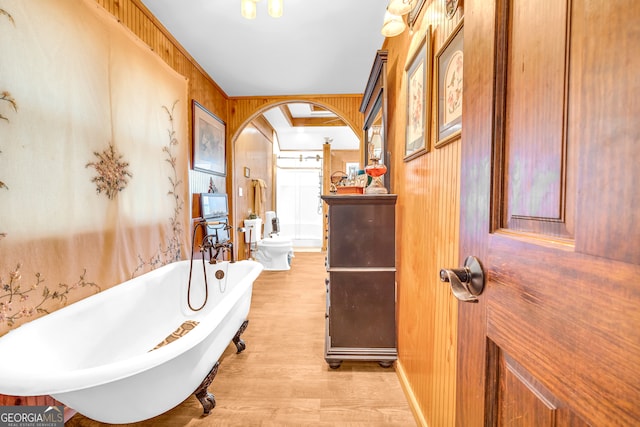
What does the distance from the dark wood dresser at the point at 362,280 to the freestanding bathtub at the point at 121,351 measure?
0.63 metres

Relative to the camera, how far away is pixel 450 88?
1.06 metres

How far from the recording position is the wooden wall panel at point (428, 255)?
1.04 meters

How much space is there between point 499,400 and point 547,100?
1.70 ft

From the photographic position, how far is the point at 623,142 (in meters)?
0.29

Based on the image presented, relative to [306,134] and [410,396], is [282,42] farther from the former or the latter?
[306,134]

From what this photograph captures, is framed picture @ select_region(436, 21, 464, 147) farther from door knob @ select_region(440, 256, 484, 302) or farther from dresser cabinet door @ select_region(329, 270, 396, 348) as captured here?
dresser cabinet door @ select_region(329, 270, 396, 348)

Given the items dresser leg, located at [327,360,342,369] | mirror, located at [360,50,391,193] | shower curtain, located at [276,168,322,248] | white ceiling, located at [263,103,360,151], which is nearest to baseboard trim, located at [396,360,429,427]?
dresser leg, located at [327,360,342,369]

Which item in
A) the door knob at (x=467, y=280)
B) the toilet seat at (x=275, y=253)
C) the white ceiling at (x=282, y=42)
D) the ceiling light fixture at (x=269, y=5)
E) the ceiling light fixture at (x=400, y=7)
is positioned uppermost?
the white ceiling at (x=282, y=42)

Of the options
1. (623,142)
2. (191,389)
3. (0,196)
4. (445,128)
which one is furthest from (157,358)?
(445,128)

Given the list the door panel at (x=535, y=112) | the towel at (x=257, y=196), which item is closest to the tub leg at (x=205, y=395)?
the door panel at (x=535, y=112)

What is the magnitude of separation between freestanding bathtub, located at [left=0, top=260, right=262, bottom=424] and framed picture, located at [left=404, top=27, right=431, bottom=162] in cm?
131

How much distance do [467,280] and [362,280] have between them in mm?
1237

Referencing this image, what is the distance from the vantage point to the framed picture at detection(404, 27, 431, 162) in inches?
49.8

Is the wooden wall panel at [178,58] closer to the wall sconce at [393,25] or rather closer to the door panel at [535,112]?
the wall sconce at [393,25]
